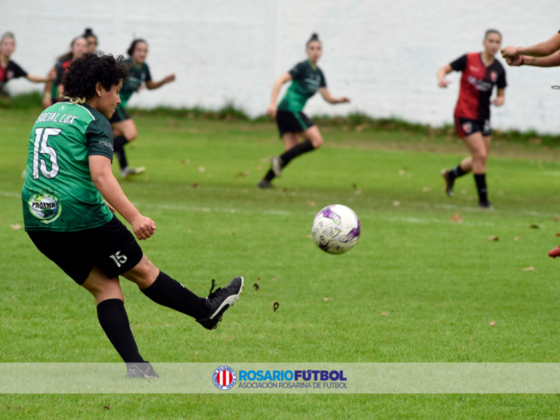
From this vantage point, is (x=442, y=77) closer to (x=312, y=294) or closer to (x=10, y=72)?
(x=312, y=294)

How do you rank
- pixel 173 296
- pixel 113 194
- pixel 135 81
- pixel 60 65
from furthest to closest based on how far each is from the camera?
1. pixel 135 81
2. pixel 60 65
3. pixel 173 296
4. pixel 113 194

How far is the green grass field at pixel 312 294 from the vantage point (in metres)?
3.52

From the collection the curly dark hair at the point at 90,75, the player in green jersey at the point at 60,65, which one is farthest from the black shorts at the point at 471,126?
the curly dark hair at the point at 90,75

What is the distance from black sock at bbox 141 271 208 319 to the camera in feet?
12.8

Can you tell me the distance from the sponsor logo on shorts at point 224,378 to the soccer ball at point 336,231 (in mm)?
1547

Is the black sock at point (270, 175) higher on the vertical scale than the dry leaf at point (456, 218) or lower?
lower

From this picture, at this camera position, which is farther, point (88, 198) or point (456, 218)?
point (456, 218)

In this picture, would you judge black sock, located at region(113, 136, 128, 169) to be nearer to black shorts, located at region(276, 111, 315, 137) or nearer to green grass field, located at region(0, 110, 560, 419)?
green grass field, located at region(0, 110, 560, 419)

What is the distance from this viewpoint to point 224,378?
12.5 feet

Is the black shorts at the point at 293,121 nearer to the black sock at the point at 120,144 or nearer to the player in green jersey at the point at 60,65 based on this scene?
the black sock at the point at 120,144

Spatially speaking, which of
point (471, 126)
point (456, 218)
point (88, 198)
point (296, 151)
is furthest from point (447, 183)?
point (88, 198)

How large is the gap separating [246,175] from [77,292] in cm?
783

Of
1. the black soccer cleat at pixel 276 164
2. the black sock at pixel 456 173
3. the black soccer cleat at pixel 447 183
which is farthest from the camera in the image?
the black soccer cleat at pixel 276 164

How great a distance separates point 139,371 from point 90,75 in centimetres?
150
